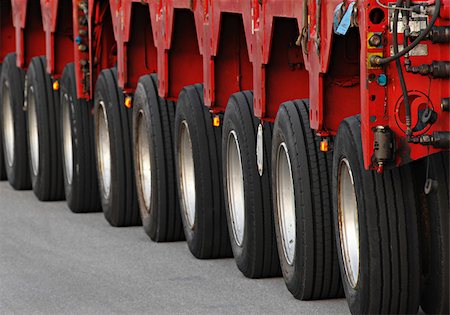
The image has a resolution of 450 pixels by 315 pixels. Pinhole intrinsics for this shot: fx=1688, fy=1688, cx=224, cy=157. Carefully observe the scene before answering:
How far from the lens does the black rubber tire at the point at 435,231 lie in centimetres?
780

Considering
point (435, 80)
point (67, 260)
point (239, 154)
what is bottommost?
point (67, 260)

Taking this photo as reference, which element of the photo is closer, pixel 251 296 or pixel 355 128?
pixel 355 128

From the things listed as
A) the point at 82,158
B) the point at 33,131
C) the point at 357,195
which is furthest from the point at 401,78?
the point at 33,131

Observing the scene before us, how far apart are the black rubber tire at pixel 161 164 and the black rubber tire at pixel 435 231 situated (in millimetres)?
3531

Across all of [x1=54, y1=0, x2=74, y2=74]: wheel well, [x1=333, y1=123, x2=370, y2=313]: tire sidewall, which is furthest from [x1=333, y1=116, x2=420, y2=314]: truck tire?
[x1=54, y1=0, x2=74, y2=74]: wheel well

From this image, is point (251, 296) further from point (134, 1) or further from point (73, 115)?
point (73, 115)

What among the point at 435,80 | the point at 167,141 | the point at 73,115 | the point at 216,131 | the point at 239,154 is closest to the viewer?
the point at 435,80

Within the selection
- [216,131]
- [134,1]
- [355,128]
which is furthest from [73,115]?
[355,128]

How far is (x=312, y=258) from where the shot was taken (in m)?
8.81

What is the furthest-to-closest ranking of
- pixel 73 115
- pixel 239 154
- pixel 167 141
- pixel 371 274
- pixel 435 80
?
pixel 73 115 → pixel 167 141 → pixel 239 154 → pixel 371 274 → pixel 435 80

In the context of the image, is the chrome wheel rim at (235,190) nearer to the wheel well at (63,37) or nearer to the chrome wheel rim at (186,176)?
the chrome wheel rim at (186,176)

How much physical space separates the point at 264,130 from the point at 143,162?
2.56m

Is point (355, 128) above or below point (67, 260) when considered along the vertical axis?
above

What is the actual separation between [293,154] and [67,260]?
2.50 m
